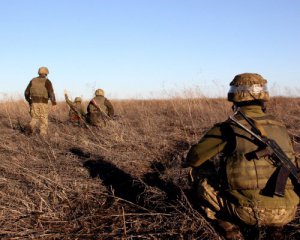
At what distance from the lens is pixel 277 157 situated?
2.56m

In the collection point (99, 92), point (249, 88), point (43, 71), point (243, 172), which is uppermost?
point (43, 71)

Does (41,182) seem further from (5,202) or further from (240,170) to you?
(240,170)

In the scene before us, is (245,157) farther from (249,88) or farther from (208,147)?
(249,88)

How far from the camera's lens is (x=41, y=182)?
4.17m

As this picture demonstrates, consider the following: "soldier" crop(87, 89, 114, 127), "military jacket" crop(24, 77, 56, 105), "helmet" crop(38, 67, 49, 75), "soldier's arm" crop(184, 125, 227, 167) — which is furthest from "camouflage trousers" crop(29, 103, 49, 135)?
"soldier's arm" crop(184, 125, 227, 167)

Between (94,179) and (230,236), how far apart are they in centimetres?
209

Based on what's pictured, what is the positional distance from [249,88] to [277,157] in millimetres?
494

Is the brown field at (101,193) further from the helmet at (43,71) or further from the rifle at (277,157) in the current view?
the helmet at (43,71)

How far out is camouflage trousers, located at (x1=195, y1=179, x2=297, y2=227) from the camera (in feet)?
8.52

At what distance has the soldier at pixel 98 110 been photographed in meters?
9.44

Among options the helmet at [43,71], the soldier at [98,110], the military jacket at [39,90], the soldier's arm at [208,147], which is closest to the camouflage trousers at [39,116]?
the military jacket at [39,90]

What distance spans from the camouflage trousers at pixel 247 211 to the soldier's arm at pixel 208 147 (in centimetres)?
19

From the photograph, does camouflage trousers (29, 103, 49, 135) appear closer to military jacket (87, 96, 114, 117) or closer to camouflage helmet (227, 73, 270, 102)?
military jacket (87, 96, 114, 117)

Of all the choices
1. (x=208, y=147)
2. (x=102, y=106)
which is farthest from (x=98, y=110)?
(x=208, y=147)
